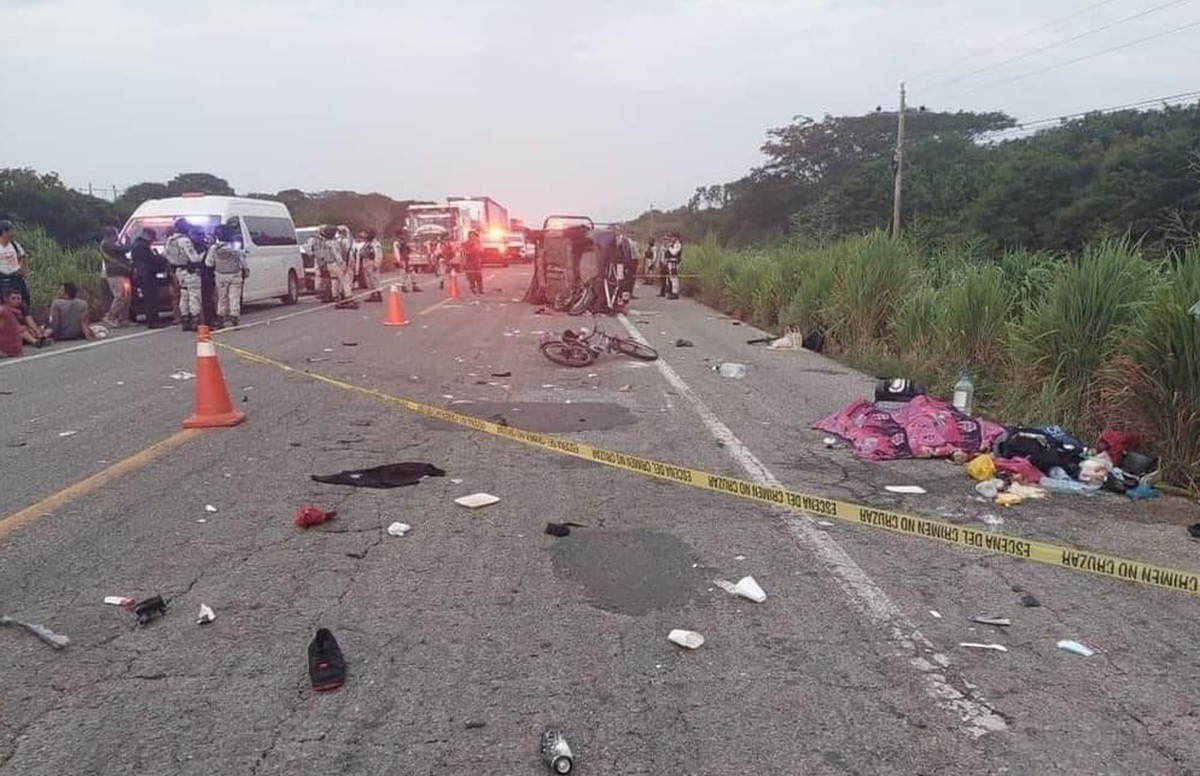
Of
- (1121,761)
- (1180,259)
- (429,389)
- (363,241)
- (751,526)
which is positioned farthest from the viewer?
(363,241)

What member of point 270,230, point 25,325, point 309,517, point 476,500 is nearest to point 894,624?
point 476,500

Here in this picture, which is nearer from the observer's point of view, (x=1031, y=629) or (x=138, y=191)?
Answer: (x=1031, y=629)

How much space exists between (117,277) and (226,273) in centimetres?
246

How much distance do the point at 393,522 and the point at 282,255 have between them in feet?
54.1

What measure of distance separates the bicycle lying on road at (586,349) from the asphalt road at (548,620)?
14.2 ft

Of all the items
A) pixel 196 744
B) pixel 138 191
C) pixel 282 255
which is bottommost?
pixel 196 744

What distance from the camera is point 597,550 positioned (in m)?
4.95

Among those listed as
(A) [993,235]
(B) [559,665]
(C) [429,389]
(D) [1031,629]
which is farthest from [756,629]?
(A) [993,235]

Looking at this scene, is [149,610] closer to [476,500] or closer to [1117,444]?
[476,500]

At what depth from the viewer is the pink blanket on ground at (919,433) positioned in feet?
23.5

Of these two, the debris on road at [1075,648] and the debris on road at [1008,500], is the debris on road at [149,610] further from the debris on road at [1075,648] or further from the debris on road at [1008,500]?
the debris on road at [1008,500]

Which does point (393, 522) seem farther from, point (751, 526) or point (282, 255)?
point (282, 255)

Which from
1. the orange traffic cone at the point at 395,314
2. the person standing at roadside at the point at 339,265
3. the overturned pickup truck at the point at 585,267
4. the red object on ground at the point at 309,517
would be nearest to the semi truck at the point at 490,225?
the person standing at roadside at the point at 339,265

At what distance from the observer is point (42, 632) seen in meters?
3.82
